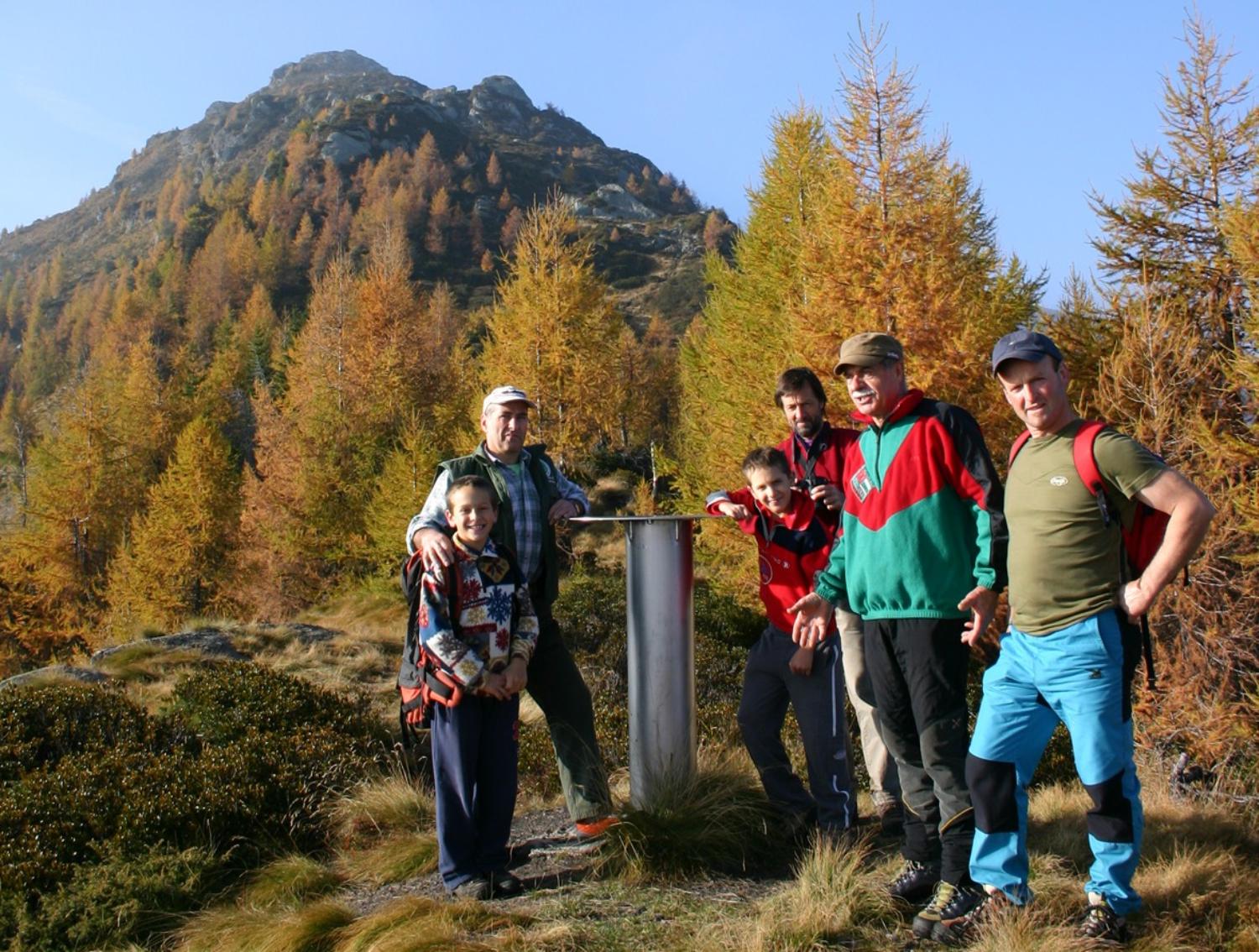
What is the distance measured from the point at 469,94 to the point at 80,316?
88.9 meters

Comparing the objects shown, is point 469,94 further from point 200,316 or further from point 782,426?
point 782,426

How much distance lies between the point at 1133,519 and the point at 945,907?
1323 mm

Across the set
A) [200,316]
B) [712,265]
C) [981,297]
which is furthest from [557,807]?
[200,316]

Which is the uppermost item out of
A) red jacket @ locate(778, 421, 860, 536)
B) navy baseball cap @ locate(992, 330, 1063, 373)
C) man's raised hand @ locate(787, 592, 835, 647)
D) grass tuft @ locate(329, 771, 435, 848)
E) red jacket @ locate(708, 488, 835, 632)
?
navy baseball cap @ locate(992, 330, 1063, 373)

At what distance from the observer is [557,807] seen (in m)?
5.00

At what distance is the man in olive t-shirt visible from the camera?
8.55ft

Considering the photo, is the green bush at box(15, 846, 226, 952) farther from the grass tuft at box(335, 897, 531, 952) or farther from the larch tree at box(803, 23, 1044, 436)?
the larch tree at box(803, 23, 1044, 436)

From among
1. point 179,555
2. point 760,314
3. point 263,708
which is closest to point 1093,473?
point 263,708

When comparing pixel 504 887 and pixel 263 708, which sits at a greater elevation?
pixel 263 708

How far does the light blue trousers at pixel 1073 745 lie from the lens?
2.66 m

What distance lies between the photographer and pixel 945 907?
2.87 metres

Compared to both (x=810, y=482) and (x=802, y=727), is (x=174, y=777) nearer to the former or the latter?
(x=802, y=727)

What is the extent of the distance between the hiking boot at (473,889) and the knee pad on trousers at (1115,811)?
2165mm

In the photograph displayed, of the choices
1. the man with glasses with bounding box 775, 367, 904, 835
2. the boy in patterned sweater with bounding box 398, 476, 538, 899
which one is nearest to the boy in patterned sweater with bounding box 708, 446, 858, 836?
the man with glasses with bounding box 775, 367, 904, 835
